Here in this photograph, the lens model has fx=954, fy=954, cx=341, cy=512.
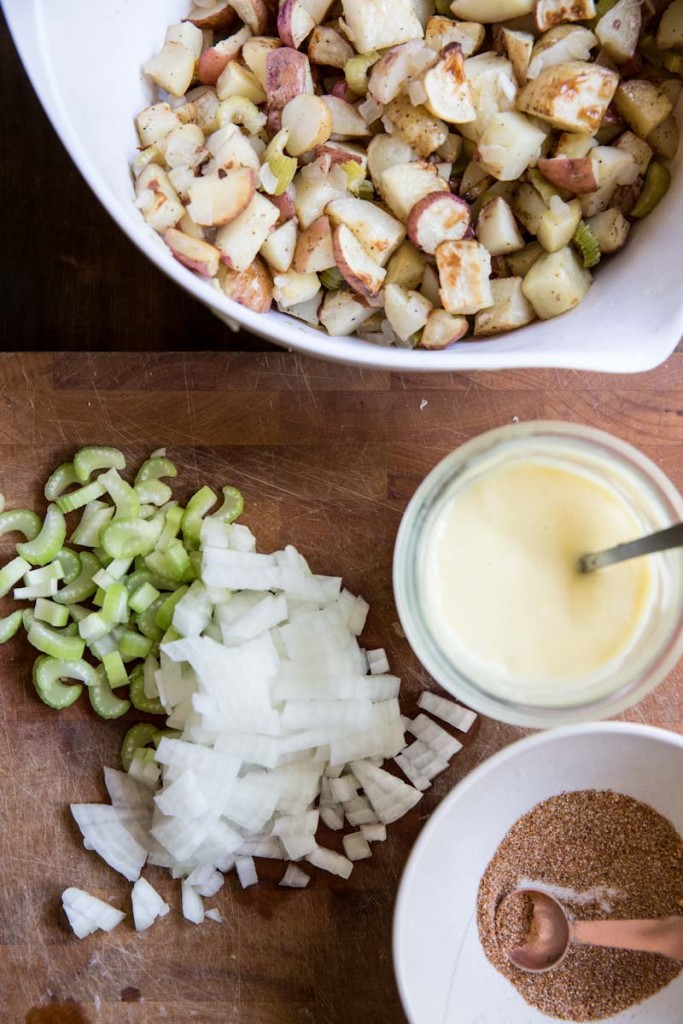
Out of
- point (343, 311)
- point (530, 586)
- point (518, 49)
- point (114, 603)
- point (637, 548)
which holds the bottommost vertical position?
point (114, 603)

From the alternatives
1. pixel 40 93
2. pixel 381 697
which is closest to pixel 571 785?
pixel 381 697

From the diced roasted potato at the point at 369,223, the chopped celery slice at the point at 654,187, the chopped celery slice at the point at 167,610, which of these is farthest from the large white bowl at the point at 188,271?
the chopped celery slice at the point at 167,610

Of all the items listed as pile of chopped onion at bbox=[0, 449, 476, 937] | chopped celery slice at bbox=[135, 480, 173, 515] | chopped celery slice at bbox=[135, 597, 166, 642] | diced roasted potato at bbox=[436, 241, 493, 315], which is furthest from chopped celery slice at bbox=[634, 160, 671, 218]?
chopped celery slice at bbox=[135, 597, 166, 642]

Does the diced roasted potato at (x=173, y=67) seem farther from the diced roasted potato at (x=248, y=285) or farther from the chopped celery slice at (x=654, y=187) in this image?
the chopped celery slice at (x=654, y=187)

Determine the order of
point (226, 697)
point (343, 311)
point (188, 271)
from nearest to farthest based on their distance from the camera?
1. point (188, 271)
2. point (343, 311)
3. point (226, 697)

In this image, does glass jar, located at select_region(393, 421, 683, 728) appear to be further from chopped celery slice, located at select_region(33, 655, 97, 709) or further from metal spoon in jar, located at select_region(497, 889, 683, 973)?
chopped celery slice, located at select_region(33, 655, 97, 709)

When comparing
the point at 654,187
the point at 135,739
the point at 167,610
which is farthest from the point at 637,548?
the point at 135,739

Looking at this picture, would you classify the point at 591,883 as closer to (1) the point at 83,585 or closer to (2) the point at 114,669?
(2) the point at 114,669
